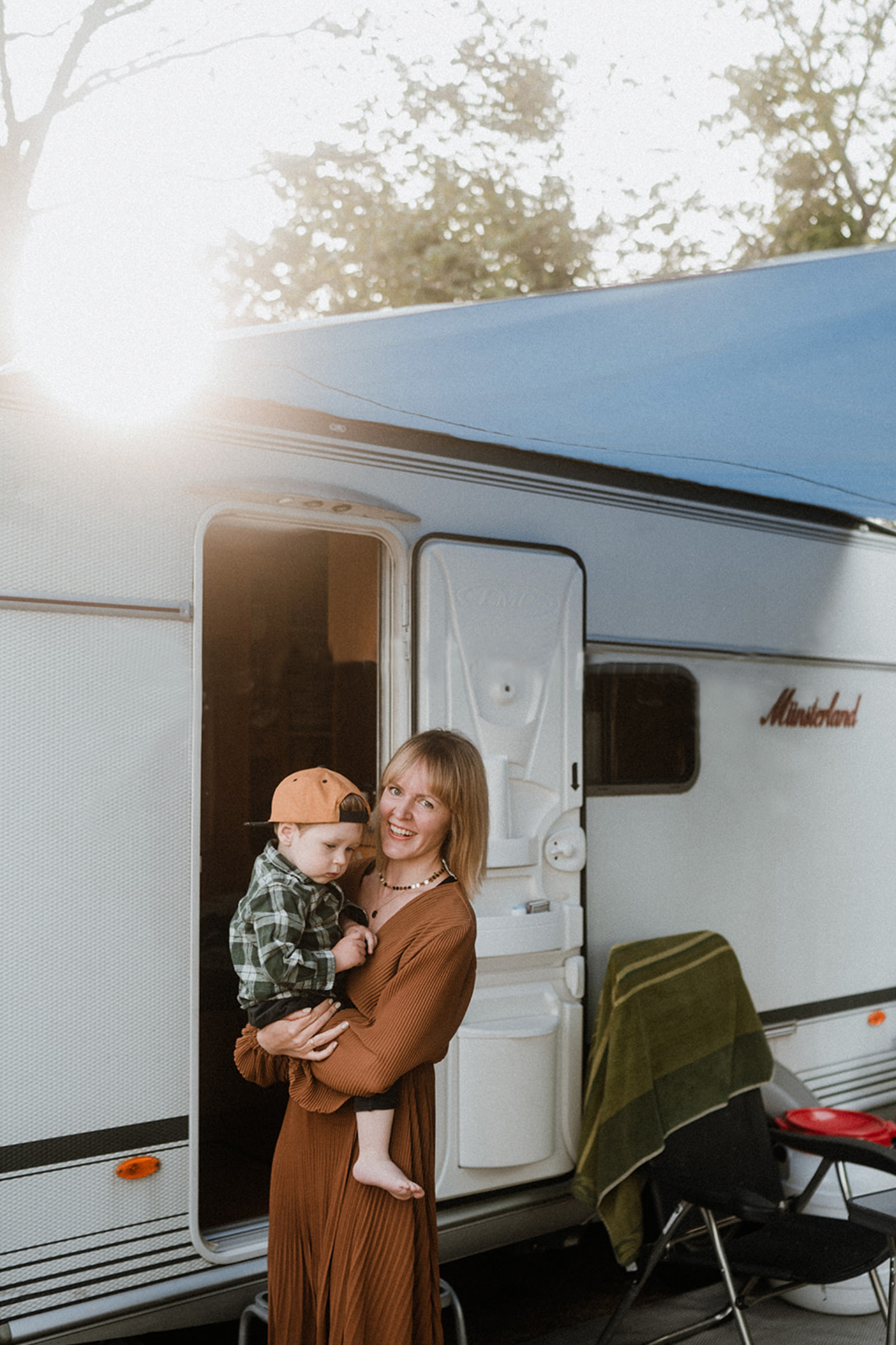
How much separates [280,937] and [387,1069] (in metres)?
0.29

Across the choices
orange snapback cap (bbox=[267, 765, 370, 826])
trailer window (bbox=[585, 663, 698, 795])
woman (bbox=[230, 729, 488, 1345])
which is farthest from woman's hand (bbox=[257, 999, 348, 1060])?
trailer window (bbox=[585, 663, 698, 795])

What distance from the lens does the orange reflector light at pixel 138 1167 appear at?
2.87 meters

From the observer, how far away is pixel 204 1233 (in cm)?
308

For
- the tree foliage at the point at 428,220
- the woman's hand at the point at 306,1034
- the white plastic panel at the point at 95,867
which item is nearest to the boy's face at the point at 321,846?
the woman's hand at the point at 306,1034

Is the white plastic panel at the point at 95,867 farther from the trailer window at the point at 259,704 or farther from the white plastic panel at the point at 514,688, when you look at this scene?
the trailer window at the point at 259,704

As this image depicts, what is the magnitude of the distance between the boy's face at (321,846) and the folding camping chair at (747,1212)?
1558 millimetres

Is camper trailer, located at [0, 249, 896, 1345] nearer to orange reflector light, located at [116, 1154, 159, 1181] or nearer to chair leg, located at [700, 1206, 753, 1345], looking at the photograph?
orange reflector light, located at [116, 1154, 159, 1181]

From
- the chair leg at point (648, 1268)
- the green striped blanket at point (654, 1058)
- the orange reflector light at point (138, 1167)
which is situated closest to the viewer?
the orange reflector light at point (138, 1167)

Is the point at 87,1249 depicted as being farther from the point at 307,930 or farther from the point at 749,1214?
the point at 749,1214

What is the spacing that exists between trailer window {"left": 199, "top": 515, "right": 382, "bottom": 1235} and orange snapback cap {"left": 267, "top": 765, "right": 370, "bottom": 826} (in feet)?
6.93

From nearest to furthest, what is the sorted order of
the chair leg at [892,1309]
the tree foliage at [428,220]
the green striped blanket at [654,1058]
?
1. the chair leg at [892,1309]
2. the green striped blanket at [654,1058]
3. the tree foliage at [428,220]

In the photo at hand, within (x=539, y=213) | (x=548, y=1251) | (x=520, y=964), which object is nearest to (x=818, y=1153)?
(x=520, y=964)

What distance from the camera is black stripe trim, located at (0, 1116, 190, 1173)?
8.92 feet

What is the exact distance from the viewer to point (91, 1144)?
2820 mm
